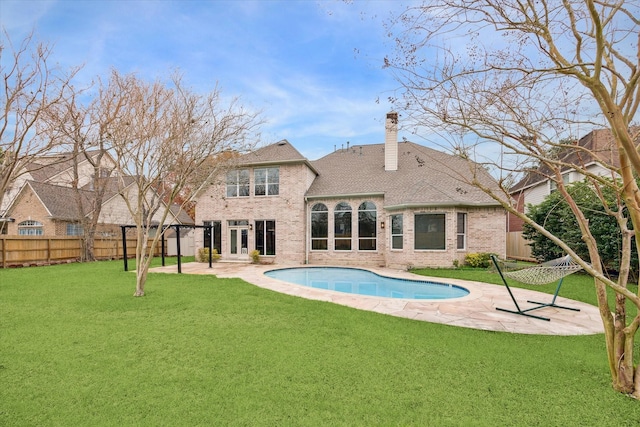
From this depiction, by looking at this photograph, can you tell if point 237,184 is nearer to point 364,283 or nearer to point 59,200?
point 364,283

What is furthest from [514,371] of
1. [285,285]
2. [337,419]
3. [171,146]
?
[171,146]

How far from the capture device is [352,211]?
17984 mm

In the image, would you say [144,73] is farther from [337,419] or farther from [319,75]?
[337,419]

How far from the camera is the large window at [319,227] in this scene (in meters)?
18.5

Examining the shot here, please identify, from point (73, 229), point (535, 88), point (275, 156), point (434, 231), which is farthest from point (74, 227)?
point (535, 88)

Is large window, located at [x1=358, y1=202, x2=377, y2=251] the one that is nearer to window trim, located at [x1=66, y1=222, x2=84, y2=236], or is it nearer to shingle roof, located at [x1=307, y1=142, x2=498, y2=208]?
shingle roof, located at [x1=307, y1=142, x2=498, y2=208]

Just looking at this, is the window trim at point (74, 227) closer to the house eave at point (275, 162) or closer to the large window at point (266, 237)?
the large window at point (266, 237)

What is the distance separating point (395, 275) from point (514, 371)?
9314mm

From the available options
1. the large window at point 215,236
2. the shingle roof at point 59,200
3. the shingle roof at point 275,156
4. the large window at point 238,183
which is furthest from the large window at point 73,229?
the shingle roof at point 275,156

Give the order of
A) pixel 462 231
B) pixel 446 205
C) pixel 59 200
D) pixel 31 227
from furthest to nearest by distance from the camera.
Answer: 1. pixel 59 200
2. pixel 31 227
3. pixel 462 231
4. pixel 446 205

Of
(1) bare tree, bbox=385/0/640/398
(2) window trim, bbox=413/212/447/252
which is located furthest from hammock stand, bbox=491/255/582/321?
(2) window trim, bbox=413/212/447/252

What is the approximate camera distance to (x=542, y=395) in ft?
11.9

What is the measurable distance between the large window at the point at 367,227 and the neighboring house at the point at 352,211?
53 mm

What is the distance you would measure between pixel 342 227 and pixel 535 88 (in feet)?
45.9
